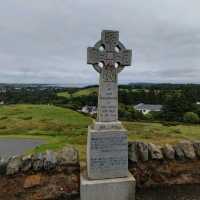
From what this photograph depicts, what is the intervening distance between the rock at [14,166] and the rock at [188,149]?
3626 millimetres

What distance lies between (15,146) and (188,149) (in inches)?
569

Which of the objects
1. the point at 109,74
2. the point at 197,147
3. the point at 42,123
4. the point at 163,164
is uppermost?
the point at 109,74

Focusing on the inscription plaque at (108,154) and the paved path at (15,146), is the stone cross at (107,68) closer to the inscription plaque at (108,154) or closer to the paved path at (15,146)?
the inscription plaque at (108,154)

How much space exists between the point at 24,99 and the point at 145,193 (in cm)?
5894

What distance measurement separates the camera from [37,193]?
4.67m

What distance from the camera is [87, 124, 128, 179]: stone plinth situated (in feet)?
14.3

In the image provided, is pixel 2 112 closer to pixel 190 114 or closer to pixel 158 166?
pixel 190 114

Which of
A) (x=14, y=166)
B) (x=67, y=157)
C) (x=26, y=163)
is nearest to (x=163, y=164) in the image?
(x=67, y=157)

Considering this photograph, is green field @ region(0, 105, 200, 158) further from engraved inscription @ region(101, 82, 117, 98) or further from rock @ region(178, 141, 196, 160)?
engraved inscription @ region(101, 82, 117, 98)

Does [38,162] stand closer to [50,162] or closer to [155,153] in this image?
[50,162]

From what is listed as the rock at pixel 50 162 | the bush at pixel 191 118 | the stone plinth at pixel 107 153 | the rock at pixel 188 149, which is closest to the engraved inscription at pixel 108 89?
the stone plinth at pixel 107 153

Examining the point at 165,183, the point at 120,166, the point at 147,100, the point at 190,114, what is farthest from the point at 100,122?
the point at 147,100

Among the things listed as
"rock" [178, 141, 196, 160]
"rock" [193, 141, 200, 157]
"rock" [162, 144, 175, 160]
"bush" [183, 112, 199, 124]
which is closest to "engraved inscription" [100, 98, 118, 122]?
"rock" [162, 144, 175, 160]

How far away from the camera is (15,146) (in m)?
17.2
